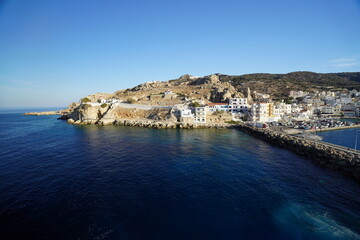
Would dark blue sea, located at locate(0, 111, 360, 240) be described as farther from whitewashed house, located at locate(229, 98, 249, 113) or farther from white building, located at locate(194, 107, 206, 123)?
whitewashed house, located at locate(229, 98, 249, 113)

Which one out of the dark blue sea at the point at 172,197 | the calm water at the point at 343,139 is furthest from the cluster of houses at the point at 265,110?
the dark blue sea at the point at 172,197

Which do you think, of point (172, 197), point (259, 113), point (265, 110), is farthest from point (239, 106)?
point (172, 197)

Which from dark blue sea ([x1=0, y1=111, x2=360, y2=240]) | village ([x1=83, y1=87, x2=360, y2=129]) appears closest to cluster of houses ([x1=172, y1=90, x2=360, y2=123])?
village ([x1=83, y1=87, x2=360, y2=129])

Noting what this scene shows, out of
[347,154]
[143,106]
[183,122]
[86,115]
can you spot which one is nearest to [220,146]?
[347,154]

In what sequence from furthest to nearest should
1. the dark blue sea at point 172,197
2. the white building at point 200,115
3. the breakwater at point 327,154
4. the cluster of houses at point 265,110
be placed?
the cluster of houses at point 265,110
the white building at point 200,115
the breakwater at point 327,154
the dark blue sea at point 172,197

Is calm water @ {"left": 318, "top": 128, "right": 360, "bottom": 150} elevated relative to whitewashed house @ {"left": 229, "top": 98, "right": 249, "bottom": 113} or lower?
lower

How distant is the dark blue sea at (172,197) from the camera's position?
1078 cm

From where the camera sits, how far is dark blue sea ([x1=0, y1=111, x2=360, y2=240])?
1078 cm

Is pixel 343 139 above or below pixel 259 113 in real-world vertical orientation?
below

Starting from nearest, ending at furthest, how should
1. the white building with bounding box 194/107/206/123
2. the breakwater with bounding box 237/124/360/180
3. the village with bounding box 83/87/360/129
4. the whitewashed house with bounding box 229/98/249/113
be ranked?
the breakwater with bounding box 237/124/360/180 < the village with bounding box 83/87/360/129 < the white building with bounding box 194/107/206/123 < the whitewashed house with bounding box 229/98/249/113

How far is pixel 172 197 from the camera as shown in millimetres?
14383

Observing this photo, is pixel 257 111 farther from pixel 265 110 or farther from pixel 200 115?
pixel 200 115

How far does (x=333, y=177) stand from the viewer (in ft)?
59.8

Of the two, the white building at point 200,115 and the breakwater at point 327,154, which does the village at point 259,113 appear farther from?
the breakwater at point 327,154
